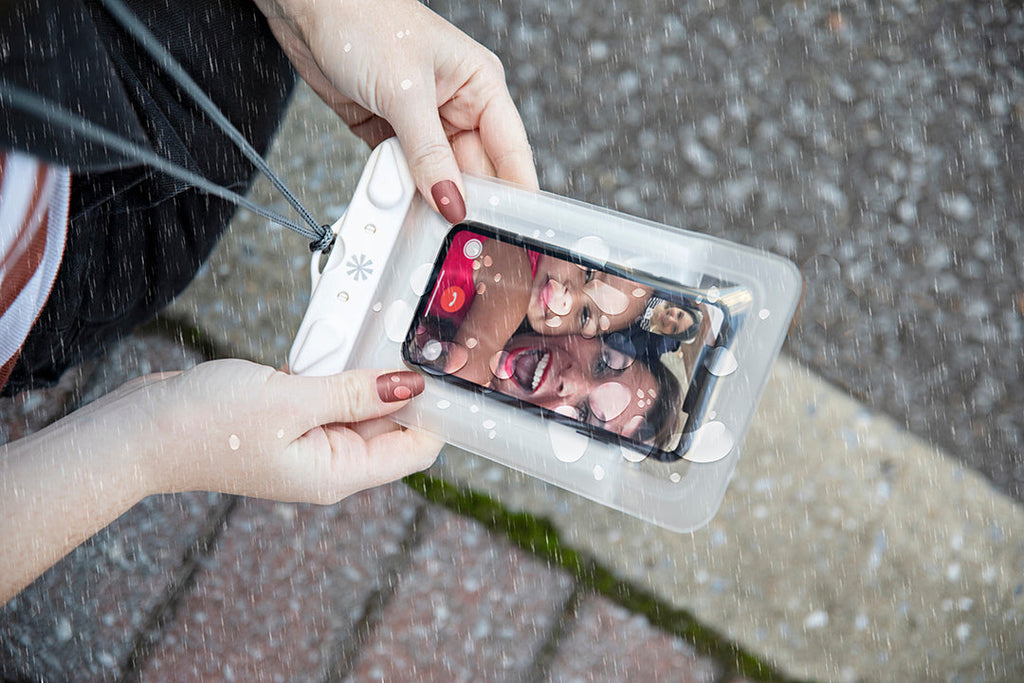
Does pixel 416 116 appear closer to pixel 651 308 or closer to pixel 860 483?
pixel 651 308

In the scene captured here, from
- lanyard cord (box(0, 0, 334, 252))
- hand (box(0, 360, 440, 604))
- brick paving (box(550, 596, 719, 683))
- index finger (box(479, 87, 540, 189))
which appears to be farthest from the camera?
brick paving (box(550, 596, 719, 683))

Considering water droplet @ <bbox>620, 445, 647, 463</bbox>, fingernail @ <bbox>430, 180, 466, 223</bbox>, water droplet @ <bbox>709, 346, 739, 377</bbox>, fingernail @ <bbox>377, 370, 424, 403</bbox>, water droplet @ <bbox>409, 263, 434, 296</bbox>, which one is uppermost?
fingernail @ <bbox>430, 180, 466, 223</bbox>

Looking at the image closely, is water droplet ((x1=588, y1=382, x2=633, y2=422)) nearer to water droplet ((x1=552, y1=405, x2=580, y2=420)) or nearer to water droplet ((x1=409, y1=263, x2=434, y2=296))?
water droplet ((x1=552, y1=405, x2=580, y2=420))

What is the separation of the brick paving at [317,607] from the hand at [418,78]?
556mm

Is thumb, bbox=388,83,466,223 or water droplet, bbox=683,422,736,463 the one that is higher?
thumb, bbox=388,83,466,223

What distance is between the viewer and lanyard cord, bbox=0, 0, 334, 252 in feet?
2.01

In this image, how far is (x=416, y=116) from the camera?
0.80 meters

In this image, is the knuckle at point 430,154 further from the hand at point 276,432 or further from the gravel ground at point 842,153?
the gravel ground at point 842,153

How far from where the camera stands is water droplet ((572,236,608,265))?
80cm

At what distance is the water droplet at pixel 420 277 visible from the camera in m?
0.82

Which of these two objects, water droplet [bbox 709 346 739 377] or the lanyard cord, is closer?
the lanyard cord

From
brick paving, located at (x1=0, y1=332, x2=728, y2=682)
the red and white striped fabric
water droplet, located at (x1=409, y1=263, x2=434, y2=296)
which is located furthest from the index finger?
brick paving, located at (x1=0, y1=332, x2=728, y2=682)

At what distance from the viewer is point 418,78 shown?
80cm

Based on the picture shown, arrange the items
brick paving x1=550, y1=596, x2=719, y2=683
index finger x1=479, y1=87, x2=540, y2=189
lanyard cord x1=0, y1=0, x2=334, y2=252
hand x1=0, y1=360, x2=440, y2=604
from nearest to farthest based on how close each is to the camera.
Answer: lanyard cord x1=0, y1=0, x2=334, y2=252
hand x1=0, y1=360, x2=440, y2=604
index finger x1=479, y1=87, x2=540, y2=189
brick paving x1=550, y1=596, x2=719, y2=683
